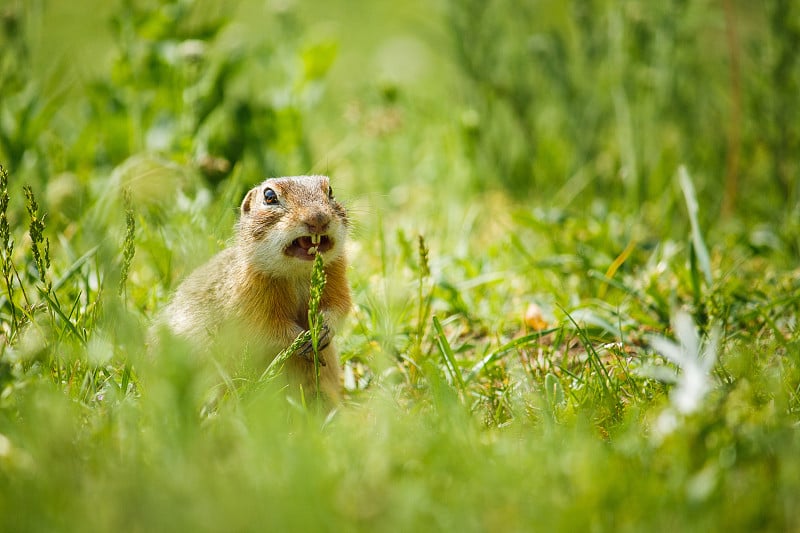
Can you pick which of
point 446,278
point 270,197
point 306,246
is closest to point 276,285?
point 306,246

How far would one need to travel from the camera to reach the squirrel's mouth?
2.88 metres

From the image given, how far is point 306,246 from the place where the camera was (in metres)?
2.91

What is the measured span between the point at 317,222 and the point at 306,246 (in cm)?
13

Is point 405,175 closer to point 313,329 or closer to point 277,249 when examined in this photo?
point 277,249

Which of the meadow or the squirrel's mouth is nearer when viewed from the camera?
the meadow

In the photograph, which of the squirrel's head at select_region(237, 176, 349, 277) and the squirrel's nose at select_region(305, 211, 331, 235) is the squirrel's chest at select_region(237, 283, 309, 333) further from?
the squirrel's nose at select_region(305, 211, 331, 235)

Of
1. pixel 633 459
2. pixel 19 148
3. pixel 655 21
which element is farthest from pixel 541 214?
pixel 19 148

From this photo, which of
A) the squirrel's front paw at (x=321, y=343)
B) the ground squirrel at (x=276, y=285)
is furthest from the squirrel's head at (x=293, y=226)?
the squirrel's front paw at (x=321, y=343)

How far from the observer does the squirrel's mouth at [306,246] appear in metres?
2.88

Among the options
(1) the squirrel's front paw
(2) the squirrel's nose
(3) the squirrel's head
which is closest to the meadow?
(1) the squirrel's front paw

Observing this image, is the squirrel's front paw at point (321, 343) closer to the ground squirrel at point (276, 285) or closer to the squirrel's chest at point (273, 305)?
the ground squirrel at point (276, 285)

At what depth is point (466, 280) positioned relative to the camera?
394 cm

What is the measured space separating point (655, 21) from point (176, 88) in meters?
2.85

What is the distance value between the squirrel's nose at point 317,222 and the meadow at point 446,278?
458 mm
